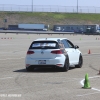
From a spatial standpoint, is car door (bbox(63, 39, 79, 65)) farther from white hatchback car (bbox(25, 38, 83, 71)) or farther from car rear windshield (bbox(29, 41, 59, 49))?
car rear windshield (bbox(29, 41, 59, 49))

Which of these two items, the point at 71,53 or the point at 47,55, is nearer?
the point at 47,55

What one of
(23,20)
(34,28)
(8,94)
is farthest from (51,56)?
(23,20)

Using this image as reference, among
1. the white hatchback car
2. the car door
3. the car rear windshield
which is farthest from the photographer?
the car door

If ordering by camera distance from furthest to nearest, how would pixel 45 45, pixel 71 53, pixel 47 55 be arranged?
pixel 71 53
pixel 45 45
pixel 47 55

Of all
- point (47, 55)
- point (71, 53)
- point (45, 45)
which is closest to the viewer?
point (47, 55)

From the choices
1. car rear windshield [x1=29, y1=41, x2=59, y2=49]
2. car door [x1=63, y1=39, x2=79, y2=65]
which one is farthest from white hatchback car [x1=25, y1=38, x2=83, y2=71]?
car door [x1=63, y1=39, x2=79, y2=65]

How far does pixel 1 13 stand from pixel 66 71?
5266 inches

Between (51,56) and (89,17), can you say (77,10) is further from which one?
(51,56)

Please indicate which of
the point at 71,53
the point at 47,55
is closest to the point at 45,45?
the point at 47,55

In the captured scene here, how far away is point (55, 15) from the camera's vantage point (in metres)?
156

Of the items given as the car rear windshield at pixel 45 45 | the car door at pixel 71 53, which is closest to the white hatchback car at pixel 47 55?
the car rear windshield at pixel 45 45

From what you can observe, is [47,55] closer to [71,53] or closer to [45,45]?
[45,45]

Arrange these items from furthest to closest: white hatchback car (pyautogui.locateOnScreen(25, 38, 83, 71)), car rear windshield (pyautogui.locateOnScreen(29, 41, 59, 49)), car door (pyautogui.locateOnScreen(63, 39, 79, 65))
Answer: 1. car door (pyautogui.locateOnScreen(63, 39, 79, 65))
2. car rear windshield (pyautogui.locateOnScreen(29, 41, 59, 49))
3. white hatchback car (pyautogui.locateOnScreen(25, 38, 83, 71))

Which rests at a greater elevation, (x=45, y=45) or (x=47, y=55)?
(x=45, y=45)
